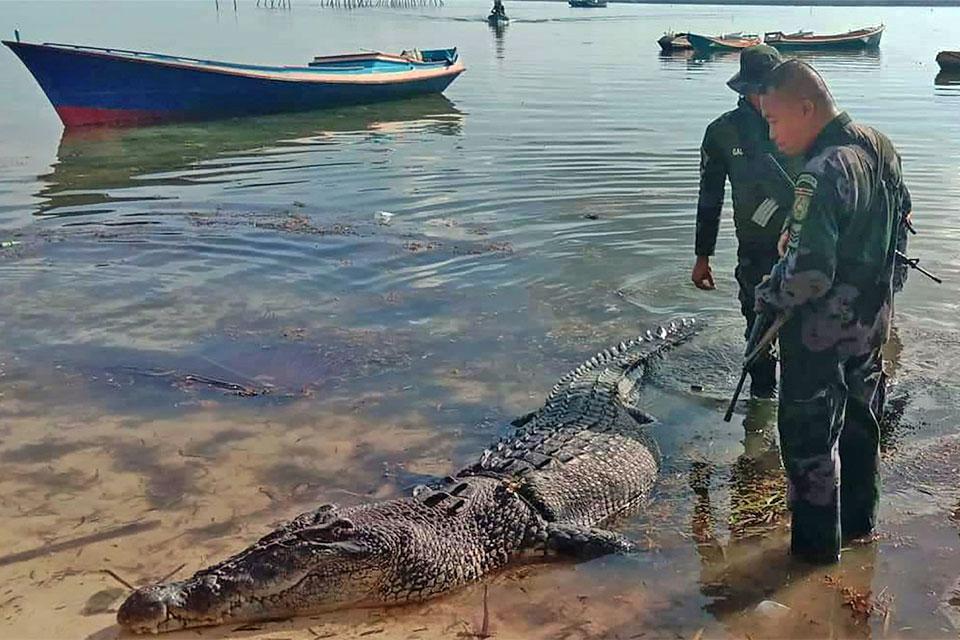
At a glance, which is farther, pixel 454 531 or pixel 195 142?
pixel 195 142

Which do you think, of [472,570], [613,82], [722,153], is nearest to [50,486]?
[472,570]

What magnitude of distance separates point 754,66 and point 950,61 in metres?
25.3

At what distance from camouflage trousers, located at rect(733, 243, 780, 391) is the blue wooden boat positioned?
49.8 feet

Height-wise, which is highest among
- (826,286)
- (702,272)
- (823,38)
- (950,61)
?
(823,38)

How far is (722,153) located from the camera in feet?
17.0

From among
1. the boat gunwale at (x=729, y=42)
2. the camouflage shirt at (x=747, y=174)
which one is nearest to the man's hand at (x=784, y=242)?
the camouflage shirt at (x=747, y=174)

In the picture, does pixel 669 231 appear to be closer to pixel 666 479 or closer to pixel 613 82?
pixel 666 479

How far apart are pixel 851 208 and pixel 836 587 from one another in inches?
62.9

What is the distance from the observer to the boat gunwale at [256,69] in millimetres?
16922

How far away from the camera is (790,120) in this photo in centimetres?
336

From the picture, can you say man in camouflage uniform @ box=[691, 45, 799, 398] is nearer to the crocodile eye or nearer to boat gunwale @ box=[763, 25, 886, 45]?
the crocodile eye

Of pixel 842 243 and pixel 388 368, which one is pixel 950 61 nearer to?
pixel 388 368

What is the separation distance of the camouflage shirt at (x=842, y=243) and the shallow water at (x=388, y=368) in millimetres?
1134

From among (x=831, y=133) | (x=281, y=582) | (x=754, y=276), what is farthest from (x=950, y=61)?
(x=281, y=582)
